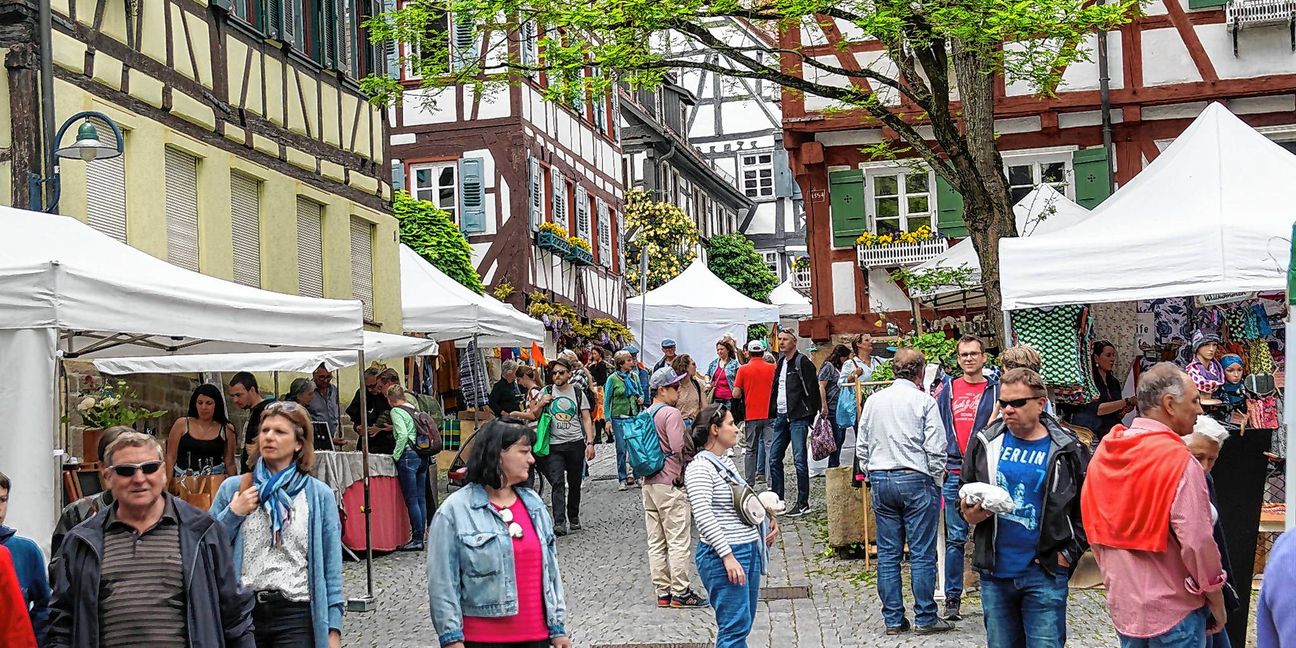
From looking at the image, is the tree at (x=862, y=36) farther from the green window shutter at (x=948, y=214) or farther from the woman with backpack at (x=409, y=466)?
the green window shutter at (x=948, y=214)

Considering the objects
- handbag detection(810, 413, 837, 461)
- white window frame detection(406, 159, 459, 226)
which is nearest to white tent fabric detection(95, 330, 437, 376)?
handbag detection(810, 413, 837, 461)

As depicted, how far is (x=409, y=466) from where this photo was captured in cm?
1534

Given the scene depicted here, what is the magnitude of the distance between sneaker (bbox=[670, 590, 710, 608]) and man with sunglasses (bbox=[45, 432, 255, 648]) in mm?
6115

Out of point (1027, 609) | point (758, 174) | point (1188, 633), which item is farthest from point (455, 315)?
point (758, 174)

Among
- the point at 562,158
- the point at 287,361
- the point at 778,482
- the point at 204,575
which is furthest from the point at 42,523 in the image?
the point at 562,158

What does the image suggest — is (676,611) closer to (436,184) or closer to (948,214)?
(948,214)

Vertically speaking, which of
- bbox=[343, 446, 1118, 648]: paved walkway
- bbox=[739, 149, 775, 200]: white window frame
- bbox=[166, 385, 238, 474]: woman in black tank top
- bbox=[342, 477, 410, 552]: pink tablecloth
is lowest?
bbox=[343, 446, 1118, 648]: paved walkway

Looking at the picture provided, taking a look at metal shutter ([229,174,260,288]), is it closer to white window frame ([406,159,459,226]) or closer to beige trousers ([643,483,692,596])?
beige trousers ([643,483,692,596])

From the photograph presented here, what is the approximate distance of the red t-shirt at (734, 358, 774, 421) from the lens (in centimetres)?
1652

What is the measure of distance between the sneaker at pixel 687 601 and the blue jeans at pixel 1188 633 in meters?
5.76

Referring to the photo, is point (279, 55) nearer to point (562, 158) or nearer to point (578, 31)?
point (578, 31)

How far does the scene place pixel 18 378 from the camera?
854cm

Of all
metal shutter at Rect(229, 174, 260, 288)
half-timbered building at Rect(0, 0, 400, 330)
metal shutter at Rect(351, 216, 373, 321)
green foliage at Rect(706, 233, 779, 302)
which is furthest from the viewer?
green foliage at Rect(706, 233, 779, 302)

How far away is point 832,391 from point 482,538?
11676 mm
